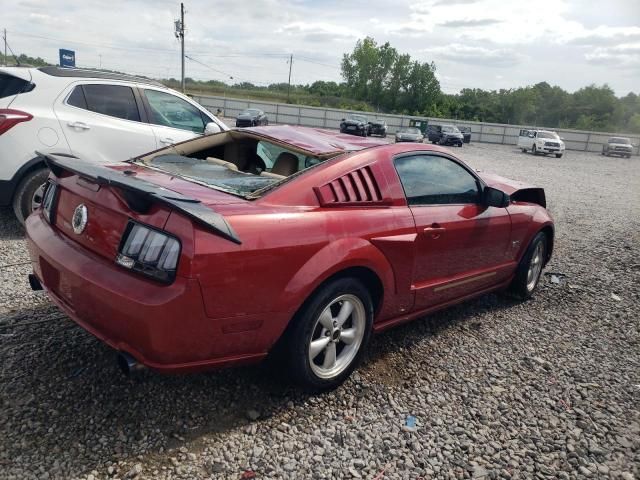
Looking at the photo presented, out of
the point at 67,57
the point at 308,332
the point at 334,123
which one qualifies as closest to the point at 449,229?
the point at 308,332

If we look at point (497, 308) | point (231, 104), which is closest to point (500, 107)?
point (231, 104)

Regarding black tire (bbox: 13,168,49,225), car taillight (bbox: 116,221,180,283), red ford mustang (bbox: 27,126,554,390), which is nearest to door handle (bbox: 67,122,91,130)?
black tire (bbox: 13,168,49,225)

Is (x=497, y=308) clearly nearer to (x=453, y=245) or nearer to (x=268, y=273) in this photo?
(x=453, y=245)

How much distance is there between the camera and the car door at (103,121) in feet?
17.3

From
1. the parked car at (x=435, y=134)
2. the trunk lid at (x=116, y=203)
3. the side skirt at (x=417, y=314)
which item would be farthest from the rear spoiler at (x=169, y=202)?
A: the parked car at (x=435, y=134)

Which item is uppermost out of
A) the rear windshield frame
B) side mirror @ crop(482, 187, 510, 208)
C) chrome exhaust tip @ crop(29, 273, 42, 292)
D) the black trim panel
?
the black trim panel

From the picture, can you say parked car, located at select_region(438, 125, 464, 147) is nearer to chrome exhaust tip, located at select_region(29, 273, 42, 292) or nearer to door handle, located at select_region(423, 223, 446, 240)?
door handle, located at select_region(423, 223, 446, 240)

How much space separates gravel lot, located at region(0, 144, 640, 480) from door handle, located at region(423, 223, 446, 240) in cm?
87

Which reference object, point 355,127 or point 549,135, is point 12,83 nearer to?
point 355,127

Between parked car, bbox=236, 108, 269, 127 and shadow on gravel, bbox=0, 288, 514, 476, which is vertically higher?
parked car, bbox=236, 108, 269, 127

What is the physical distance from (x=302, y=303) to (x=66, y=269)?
118 cm

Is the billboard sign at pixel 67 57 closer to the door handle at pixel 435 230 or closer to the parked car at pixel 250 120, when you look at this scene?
the parked car at pixel 250 120

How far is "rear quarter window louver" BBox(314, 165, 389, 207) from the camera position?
111 inches

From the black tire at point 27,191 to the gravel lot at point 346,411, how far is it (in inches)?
41.5
